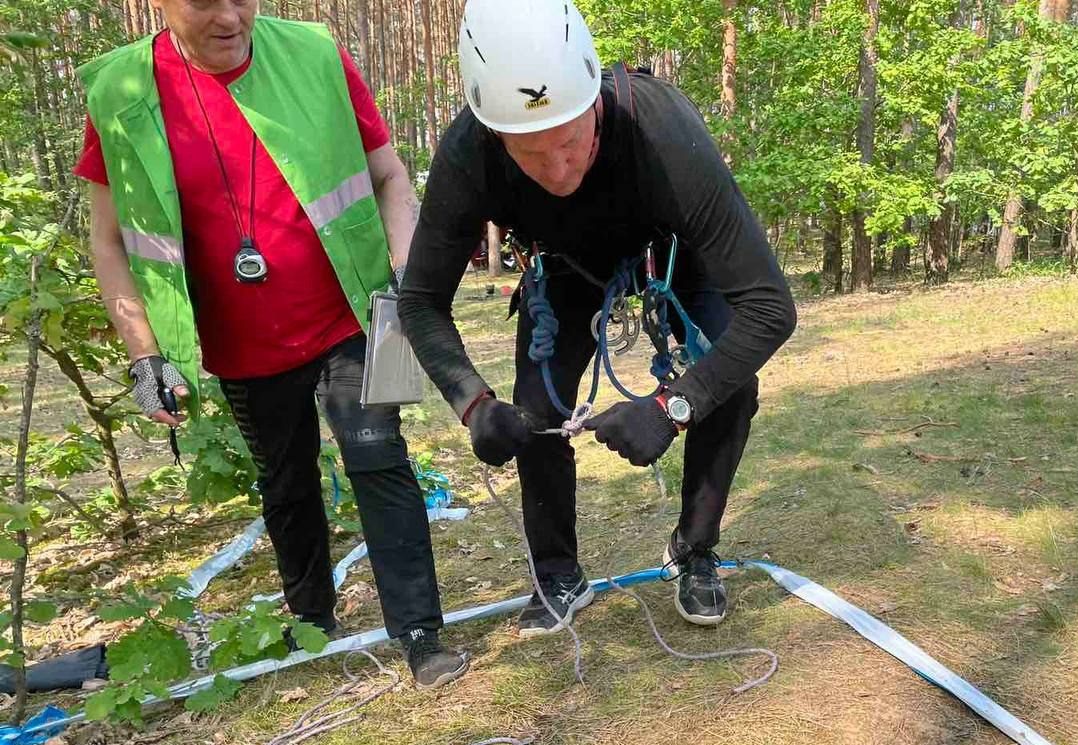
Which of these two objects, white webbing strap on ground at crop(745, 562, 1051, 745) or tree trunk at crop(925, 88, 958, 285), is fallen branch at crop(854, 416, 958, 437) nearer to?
white webbing strap on ground at crop(745, 562, 1051, 745)

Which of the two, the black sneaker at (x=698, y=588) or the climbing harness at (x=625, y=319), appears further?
the black sneaker at (x=698, y=588)

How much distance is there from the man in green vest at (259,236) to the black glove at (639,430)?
2.43 ft

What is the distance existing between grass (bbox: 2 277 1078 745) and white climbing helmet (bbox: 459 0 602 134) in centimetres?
155

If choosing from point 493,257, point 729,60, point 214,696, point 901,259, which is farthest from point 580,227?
point 493,257

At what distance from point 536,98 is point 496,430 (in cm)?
79

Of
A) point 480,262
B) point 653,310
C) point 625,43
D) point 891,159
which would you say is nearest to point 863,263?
point 891,159

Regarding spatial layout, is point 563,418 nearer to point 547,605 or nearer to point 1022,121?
point 547,605

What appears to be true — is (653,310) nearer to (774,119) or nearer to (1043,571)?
(1043,571)

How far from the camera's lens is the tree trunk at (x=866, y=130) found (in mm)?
13859

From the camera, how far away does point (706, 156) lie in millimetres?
1992

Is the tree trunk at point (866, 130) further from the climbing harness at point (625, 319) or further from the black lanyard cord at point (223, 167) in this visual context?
the black lanyard cord at point (223, 167)

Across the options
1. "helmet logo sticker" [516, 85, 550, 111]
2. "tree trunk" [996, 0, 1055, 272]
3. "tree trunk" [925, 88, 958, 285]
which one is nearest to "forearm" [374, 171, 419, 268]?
Answer: "helmet logo sticker" [516, 85, 550, 111]

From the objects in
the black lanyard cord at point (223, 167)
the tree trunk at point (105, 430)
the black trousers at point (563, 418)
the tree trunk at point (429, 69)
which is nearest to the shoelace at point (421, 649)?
the black trousers at point (563, 418)

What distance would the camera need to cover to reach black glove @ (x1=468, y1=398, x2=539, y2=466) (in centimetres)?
218
